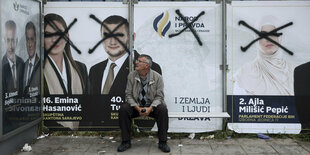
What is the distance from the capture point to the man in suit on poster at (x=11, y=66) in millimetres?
4562

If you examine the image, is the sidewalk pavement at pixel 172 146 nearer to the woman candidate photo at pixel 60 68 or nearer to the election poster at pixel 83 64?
the election poster at pixel 83 64

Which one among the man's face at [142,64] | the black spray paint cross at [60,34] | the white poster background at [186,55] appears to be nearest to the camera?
the man's face at [142,64]

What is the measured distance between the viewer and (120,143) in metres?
5.44

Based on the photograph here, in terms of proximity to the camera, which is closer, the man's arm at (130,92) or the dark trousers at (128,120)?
the dark trousers at (128,120)

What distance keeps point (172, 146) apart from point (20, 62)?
A: 2.92 meters

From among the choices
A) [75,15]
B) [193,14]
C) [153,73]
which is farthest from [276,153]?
[75,15]

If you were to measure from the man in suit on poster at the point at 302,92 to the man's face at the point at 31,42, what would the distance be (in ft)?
15.9

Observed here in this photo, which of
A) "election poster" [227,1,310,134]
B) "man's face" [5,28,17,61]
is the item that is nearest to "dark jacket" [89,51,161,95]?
"man's face" [5,28,17,61]

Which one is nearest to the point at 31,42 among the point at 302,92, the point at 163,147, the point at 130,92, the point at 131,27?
the point at 131,27

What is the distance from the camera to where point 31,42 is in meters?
5.40

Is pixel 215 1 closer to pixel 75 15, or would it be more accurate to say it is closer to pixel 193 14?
pixel 193 14

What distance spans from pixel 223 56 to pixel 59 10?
3272mm

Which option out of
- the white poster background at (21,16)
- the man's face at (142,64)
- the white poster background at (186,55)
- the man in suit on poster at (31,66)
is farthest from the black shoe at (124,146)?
the white poster background at (21,16)

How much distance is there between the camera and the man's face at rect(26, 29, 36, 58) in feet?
17.3
